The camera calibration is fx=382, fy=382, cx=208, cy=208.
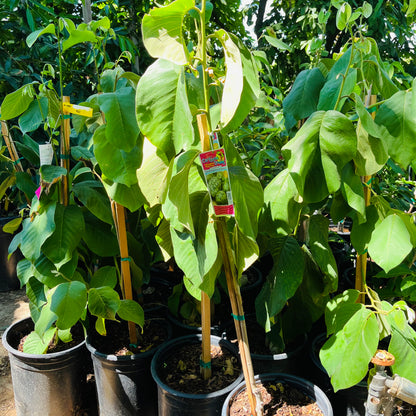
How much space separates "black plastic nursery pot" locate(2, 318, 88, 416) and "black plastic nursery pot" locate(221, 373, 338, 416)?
2.30 ft

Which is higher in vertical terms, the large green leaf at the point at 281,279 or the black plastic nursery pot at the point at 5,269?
the large green leaf at the point at 281,279

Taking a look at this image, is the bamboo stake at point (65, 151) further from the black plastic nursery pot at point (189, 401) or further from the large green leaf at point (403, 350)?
the large green leaf at point (403, 350)

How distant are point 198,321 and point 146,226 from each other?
0.49 meters

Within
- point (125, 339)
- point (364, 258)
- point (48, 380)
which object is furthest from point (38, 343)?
point (364, 258)

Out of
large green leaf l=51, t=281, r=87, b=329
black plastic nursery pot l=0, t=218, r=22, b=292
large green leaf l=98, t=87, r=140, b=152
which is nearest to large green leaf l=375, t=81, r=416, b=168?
large green leaf l=98, t=87, r=140, b=152

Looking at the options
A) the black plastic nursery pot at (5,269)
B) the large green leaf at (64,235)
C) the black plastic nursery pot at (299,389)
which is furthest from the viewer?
the black plastic nursery pot at (5,269)

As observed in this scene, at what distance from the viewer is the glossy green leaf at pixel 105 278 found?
1453mm

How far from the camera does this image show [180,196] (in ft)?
2.68

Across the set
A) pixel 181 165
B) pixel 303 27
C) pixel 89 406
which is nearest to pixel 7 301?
pixel 89 406

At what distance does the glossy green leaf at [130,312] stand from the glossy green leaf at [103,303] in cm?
7

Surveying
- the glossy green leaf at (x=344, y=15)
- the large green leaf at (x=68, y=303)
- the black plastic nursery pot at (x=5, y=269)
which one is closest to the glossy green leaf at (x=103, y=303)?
the large green leaf at (x=68, y=303)

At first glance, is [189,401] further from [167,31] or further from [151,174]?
[167,31]

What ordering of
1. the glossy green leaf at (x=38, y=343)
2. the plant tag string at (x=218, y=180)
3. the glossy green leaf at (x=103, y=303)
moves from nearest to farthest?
the plant tag string at (x=218, y=180)
the glossy green leaf at (x=103, y=303)
the glossy green leaf at (x=38, y=343)

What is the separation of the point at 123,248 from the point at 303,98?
0.81m
